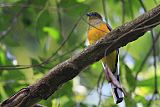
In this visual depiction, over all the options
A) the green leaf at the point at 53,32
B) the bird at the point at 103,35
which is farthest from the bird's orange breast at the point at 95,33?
the green leaf at the point at 53,32

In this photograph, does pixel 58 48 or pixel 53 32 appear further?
pixel 53 32

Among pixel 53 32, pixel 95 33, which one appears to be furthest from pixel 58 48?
pixel 53 32

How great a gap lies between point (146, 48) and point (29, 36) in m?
0.83

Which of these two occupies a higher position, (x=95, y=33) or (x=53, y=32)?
(x=53, y=32)

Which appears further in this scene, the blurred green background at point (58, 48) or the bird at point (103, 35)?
the blurred green background at point (58, 48)

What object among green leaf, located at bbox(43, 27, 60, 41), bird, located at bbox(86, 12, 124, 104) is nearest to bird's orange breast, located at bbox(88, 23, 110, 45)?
bird, located at bbox(86, 12, 124, 104)

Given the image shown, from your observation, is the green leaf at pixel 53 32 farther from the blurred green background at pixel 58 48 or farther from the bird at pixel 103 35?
the bird at pixel 103 35

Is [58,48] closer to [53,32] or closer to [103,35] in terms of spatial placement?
[103,35]

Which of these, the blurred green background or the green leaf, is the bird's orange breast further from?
the green leaf

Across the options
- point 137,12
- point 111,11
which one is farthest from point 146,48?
point 111,11

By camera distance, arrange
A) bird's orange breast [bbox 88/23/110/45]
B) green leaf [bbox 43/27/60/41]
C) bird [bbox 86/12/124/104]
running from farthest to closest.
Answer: green leaf [bbox 43/27/60/41], bird's orange breast [bbox 88/23/110/45], bird [bbox 86/12/124/104]

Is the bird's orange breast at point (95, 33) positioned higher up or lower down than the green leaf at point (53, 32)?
lower down

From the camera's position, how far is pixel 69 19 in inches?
122

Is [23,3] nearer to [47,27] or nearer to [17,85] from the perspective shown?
[47,27]
